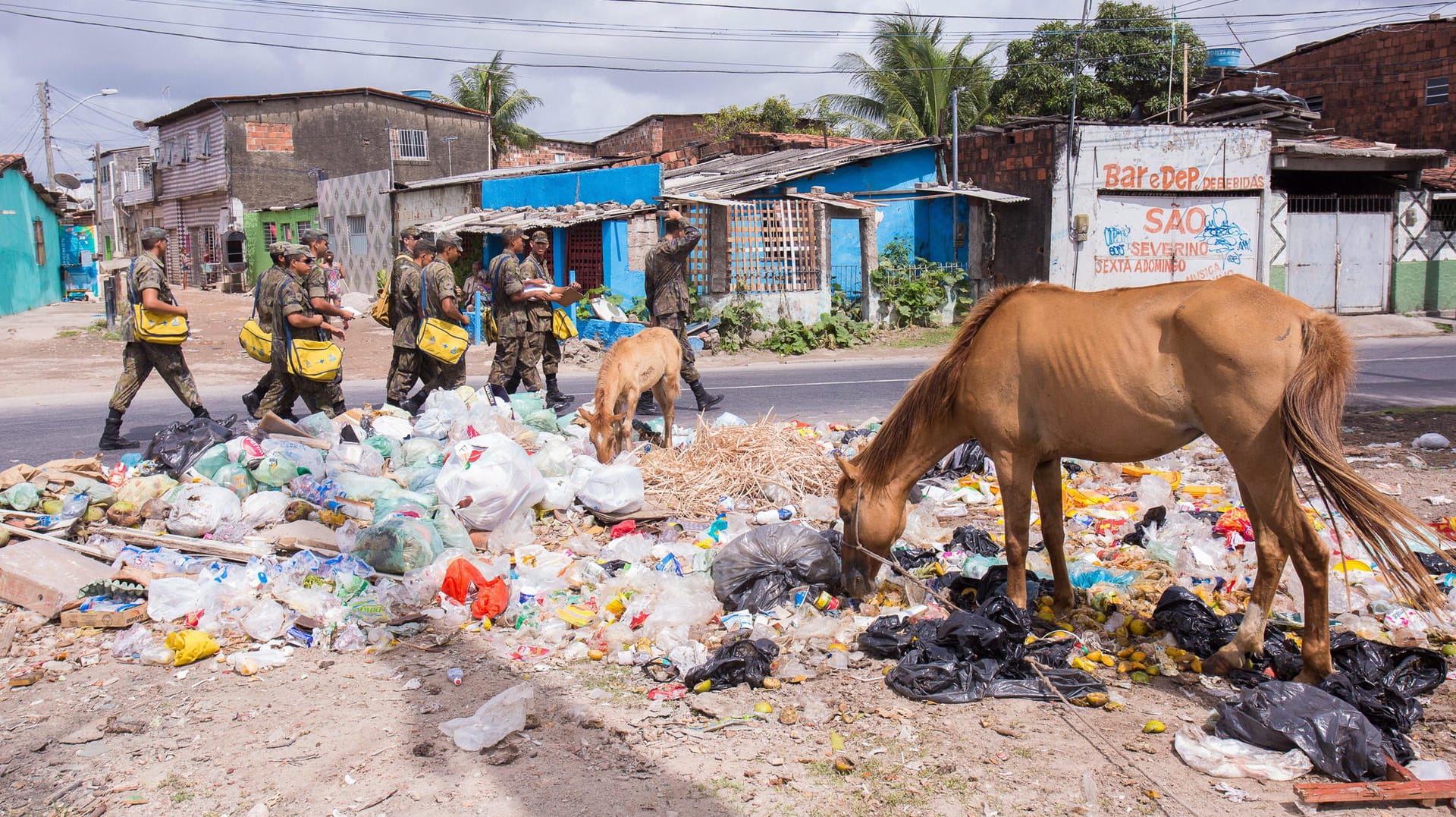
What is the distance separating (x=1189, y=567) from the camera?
6285mm

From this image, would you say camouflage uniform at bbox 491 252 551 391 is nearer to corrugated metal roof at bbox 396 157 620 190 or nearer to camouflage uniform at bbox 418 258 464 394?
camouflage uniform at bbox 418 258 464 394

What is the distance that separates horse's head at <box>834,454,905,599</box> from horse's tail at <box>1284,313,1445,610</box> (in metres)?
1.95

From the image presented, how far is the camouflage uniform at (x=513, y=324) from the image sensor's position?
35.6ft

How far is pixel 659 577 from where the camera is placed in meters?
5.99

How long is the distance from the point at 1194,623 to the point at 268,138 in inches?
1585

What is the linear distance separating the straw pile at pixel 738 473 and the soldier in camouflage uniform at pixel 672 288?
316 cm

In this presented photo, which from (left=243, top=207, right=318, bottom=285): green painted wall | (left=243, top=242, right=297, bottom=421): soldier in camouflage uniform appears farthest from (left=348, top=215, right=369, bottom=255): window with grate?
(left=243, top=242, right=297, bottom=421): soldier in camouflage uniform

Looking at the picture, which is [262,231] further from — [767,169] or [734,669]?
[734,669]

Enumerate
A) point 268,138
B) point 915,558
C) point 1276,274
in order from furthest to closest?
point 268,138 < point 1276,274 < point 915,558

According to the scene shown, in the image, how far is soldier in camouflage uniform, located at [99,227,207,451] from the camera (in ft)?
30.3

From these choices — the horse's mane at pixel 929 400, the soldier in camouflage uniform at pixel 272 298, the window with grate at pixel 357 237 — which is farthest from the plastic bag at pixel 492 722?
the window with grate at pixel 357 237

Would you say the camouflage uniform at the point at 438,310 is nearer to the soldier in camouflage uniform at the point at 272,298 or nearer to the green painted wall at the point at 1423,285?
the soldier in camouflage uniform at the point at 272,298

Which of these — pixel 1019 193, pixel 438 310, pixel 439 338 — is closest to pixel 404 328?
pixel 438 310

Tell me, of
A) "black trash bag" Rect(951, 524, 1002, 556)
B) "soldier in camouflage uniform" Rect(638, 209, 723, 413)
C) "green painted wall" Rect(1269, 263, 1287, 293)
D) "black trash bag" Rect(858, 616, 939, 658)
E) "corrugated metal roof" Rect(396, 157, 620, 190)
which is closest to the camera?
"black trash bag" Rect(858, 616, 939, 658)
